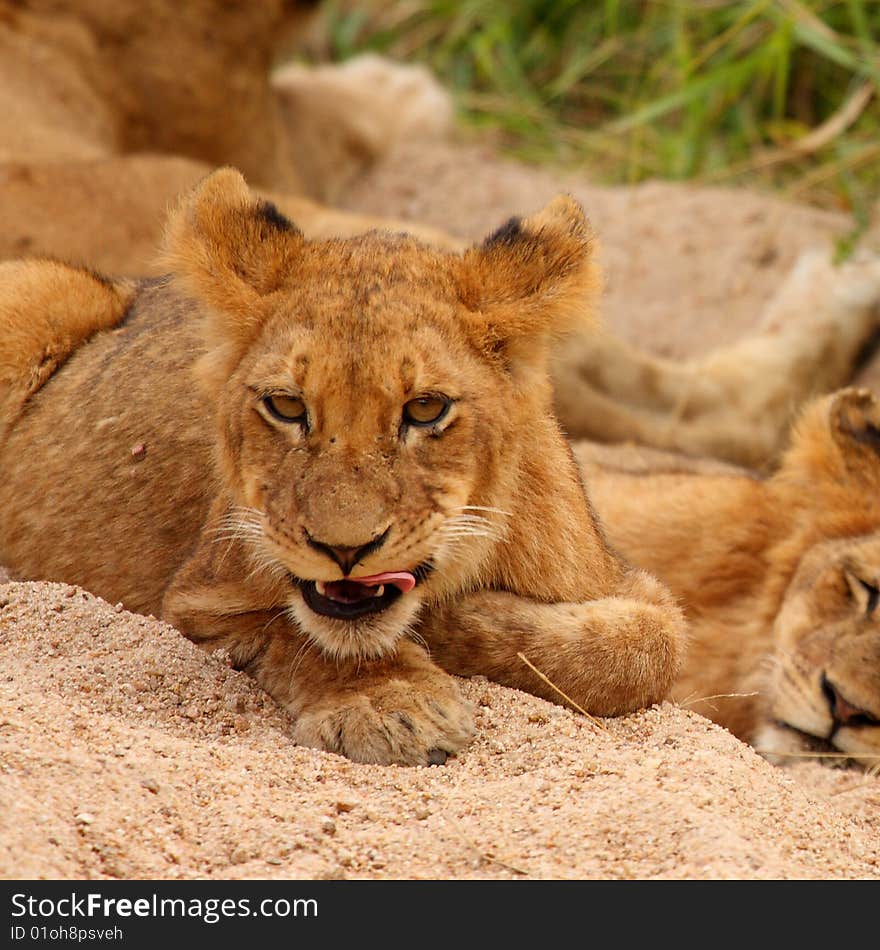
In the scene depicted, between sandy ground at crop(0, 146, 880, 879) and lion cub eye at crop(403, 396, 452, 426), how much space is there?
0.59 metres

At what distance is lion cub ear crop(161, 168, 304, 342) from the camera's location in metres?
3.03

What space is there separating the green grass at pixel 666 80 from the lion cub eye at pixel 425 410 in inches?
168

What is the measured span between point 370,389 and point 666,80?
5.62m

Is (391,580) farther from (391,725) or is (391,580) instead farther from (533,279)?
(533,279)

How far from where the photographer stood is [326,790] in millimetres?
2646

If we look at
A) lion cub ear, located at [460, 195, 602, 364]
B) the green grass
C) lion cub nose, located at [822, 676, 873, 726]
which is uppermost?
the green grass

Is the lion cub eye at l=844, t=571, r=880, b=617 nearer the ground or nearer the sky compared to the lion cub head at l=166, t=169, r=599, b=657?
nearer the ground

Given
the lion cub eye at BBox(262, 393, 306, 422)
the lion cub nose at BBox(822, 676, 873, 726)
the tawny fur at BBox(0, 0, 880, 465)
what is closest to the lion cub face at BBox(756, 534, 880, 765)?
the lion cub nose at BBox(822, 676, 873, 726)

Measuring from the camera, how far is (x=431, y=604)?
10.3 ft

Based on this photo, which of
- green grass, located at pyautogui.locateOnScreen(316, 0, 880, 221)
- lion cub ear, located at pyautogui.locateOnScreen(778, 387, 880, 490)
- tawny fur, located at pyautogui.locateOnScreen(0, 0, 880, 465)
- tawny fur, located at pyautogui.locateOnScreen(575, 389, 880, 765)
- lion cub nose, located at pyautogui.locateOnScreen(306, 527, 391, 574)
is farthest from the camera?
green grass, located at pyautogui.locateOnScreen(316, 0, 880, 221)

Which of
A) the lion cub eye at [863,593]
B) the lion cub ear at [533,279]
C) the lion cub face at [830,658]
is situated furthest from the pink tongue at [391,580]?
the lion cub eye at [863,593]

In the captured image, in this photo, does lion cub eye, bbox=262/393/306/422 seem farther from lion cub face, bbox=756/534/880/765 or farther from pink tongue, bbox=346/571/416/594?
lion cub face, bbox=756/534/880/765

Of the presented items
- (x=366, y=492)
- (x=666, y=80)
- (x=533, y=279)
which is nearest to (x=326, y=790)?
(x=366, y=492)

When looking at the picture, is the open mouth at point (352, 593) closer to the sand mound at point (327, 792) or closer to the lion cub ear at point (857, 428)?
the sand mound at point (327, 792)
